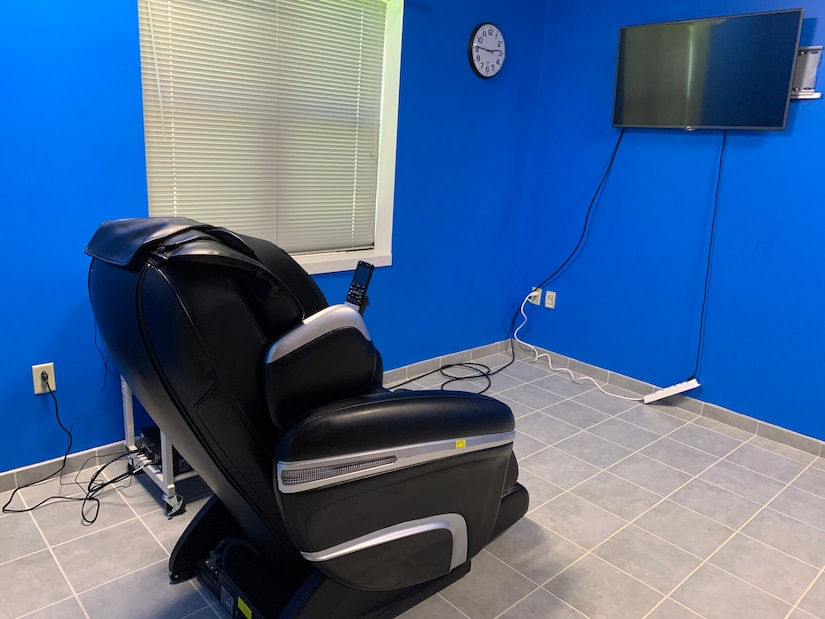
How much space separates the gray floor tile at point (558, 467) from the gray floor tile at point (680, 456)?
36 centimetres

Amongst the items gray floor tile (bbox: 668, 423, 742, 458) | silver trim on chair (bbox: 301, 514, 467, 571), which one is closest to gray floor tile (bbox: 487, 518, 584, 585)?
silver trim on chair (bbox: 301, 514, 467, 571)

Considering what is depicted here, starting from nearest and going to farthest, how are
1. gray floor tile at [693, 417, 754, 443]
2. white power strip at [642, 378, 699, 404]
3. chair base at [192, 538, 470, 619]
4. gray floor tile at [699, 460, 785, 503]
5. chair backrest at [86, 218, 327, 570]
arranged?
chair backrest at [86, 218, 327, 570] < chair base at [192, 538, 470, 619] < gray floor tile at [699, 460, 785, 503] < gray floor tile at [693, 417, 754, 443] < white power strip at [642, 378, 699, 404]

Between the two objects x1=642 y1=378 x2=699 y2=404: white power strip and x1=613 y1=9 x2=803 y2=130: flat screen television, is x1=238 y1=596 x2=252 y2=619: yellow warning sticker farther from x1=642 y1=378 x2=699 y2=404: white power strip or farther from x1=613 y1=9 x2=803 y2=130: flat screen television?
x1=613 y1=9 x2=803 y2=130: flat screen television

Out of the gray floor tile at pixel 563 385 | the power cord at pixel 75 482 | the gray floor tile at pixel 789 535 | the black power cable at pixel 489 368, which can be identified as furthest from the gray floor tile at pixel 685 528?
the power cord at pixel 75 482

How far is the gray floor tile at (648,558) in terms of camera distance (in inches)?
74.7

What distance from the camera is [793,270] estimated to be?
110 inches

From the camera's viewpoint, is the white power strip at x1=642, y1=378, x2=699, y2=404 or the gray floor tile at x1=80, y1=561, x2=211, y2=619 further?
the white power strip at x1=642, y1=378, x2=699, y2=404

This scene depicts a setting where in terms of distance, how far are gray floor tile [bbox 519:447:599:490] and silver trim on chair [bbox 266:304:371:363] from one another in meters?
1.53

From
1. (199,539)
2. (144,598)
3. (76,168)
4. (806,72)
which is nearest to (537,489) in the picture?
(199,539)

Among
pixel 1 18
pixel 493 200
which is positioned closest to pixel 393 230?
pixel 493 200

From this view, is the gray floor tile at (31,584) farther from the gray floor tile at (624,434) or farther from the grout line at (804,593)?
the gray floor tile at (624,434)

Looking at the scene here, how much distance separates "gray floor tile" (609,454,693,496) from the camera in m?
2.44

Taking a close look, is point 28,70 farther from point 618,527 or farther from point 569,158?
point 569,158

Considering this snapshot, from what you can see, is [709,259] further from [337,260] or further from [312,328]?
[312,328]
